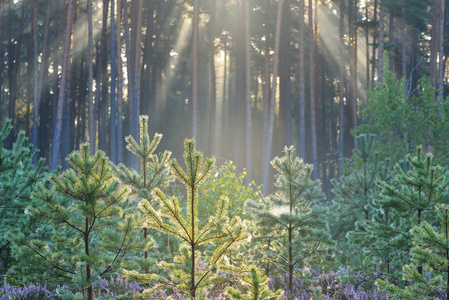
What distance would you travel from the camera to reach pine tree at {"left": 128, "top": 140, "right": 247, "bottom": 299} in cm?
305

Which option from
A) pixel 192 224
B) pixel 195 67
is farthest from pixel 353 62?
pixel 192 224

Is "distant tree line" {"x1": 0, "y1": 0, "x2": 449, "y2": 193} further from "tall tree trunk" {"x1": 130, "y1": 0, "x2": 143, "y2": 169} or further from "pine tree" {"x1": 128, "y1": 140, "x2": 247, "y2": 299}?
"pine tree" {"x1": 128, "y1": 140, "x2": 247, "y2": 299}

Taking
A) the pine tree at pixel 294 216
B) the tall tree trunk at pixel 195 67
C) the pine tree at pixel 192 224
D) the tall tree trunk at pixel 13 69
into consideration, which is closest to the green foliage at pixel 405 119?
the pine tree at pixel 294 216

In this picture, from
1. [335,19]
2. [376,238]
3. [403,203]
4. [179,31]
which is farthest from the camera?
[335,19]

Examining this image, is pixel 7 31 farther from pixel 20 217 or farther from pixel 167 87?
pixel 20 217

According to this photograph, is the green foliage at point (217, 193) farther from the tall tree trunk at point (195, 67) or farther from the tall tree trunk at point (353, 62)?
the tall tree trunk at point (353, 62)

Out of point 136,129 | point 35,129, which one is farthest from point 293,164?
point 35,129

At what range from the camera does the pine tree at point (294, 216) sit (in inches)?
215

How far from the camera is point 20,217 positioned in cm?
641

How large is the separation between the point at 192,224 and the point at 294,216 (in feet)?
7.72

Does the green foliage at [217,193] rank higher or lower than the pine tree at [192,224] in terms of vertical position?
higher

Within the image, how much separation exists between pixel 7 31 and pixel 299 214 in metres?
40.1

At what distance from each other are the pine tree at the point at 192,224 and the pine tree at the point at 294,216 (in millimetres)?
2142

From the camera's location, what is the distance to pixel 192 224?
3.24m
